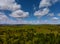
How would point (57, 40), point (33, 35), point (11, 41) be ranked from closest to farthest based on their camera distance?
point (11, 41) → point (57, 40) → point (33, 35)

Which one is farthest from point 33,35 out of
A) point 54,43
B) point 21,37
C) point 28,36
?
point 54,43

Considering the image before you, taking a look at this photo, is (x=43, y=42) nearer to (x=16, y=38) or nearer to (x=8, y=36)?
(x=16, y=38)

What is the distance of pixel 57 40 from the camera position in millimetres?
7453

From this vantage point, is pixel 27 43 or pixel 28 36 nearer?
pixel 27 43

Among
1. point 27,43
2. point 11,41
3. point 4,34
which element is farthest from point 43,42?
point 4,34

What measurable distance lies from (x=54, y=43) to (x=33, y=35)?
5.56 ft

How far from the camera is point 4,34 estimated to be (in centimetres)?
782

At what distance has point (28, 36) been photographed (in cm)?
775

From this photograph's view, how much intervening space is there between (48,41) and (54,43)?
40cm

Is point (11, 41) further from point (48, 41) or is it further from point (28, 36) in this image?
point (48, 41)

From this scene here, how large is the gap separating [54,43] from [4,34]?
11.0ft

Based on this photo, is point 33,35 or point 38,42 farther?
point 33,35

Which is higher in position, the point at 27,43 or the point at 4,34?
the point at 4,34

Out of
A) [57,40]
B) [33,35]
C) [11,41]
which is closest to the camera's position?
[11,41]
